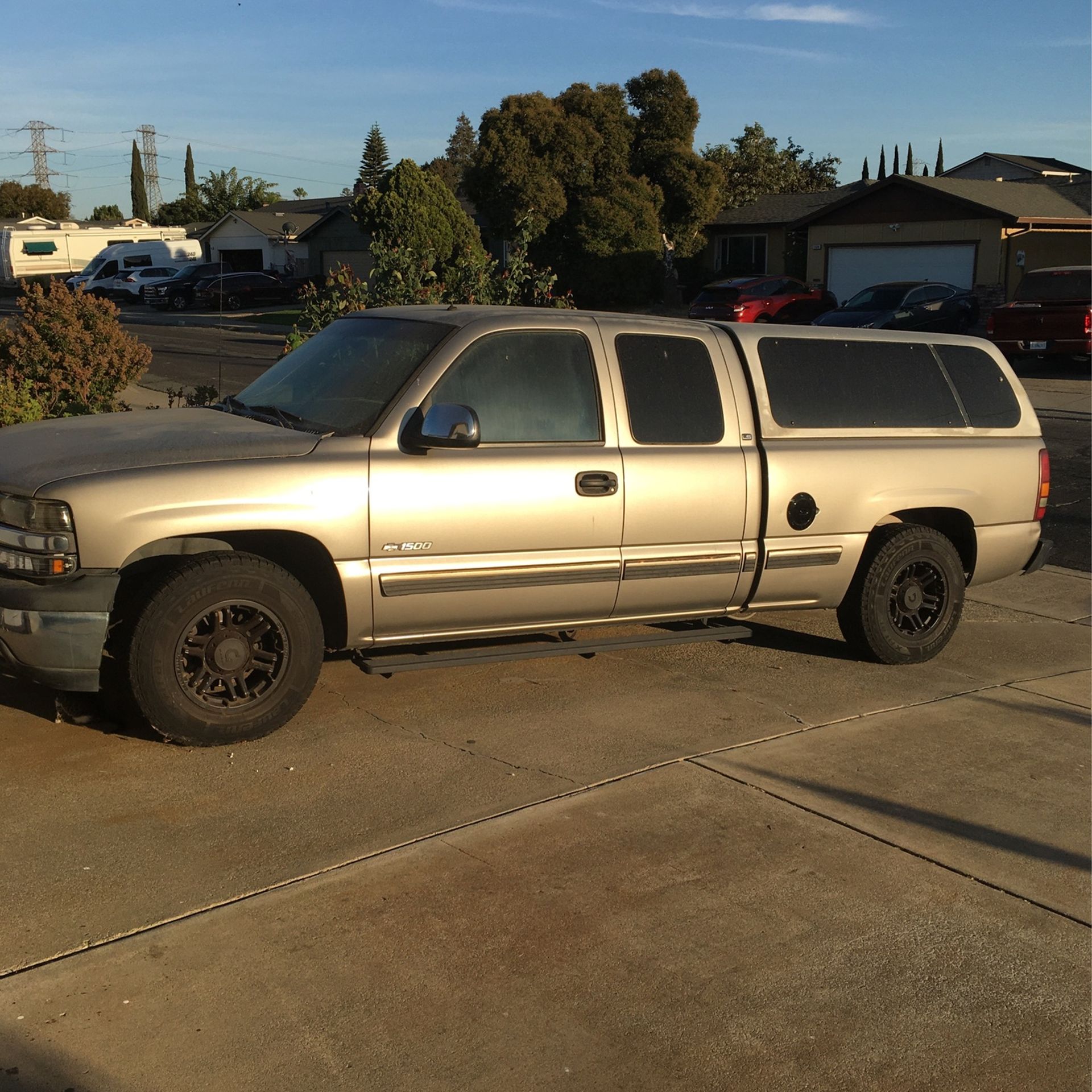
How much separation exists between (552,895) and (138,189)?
318 ft

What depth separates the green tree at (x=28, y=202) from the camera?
8706 centimetres

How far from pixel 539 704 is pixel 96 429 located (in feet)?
7.79

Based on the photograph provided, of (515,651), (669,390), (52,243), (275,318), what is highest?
(52,243)

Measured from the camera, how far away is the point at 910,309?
2436 centimetres

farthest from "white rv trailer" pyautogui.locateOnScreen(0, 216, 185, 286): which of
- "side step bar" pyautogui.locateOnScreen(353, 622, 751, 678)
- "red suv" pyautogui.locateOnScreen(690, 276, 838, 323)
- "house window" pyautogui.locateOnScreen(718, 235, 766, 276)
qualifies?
"side step bar" pyautogui.locateOnScreen(353, 622, 751, 678)

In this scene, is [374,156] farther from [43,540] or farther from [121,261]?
[43,540]

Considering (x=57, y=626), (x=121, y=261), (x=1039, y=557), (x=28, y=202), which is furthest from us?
(x=28, y=202)

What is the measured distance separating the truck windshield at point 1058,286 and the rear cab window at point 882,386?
51.4 feet

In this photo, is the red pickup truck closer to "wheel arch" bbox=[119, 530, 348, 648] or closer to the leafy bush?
the leafy bush

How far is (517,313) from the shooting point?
584cm

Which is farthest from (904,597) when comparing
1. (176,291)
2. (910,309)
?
(176,291)

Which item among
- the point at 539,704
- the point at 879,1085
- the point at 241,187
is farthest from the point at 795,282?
→ the point at 241,187

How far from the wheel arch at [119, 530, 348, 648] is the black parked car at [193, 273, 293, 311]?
38.7 m

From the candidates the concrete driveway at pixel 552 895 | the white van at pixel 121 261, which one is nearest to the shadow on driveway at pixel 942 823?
the concrete driveway at pixel 552 895
